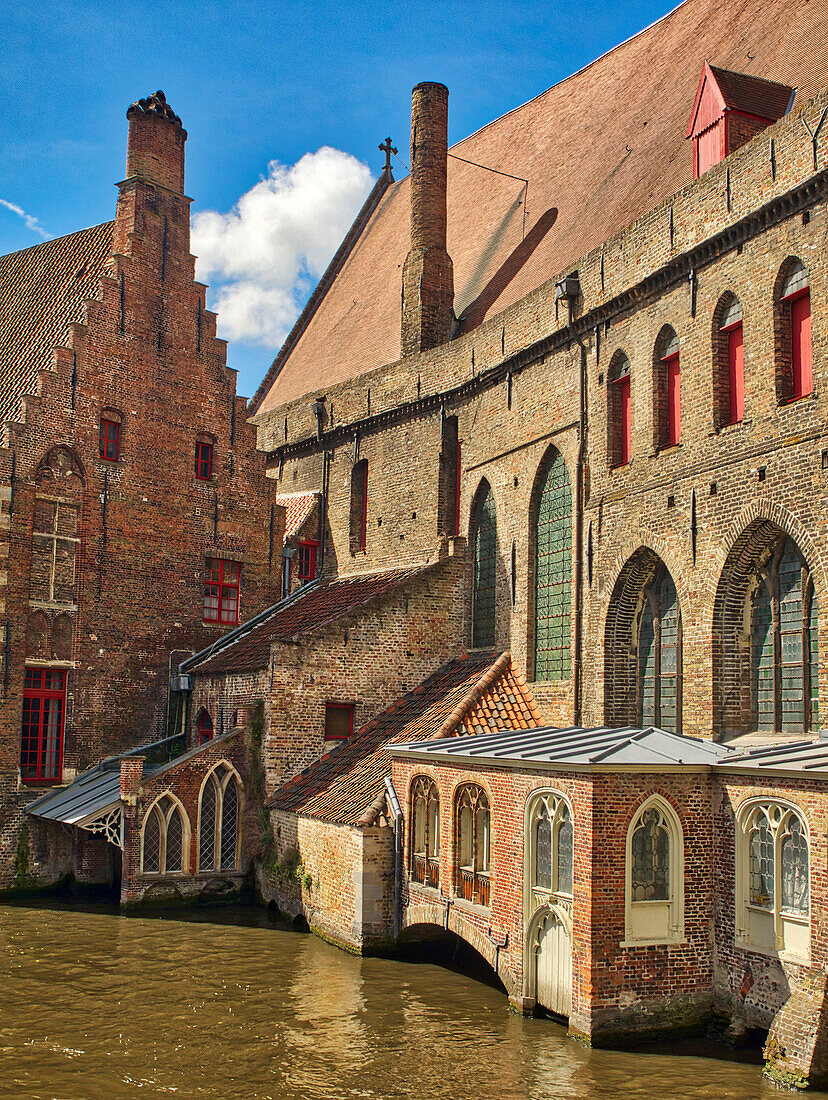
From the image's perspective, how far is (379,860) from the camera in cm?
1353

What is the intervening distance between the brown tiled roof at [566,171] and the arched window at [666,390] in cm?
295

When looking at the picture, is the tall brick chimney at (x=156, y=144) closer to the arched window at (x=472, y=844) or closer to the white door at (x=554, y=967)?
the arched window at (x=472, y=844)

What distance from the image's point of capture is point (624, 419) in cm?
1492

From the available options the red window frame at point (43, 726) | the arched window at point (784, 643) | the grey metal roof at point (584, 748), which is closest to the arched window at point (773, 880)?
the grey metal roof at point (584, 748)

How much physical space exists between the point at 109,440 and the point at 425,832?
10209mm

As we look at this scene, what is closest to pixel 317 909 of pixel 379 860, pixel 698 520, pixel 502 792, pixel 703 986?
pixel 379 860

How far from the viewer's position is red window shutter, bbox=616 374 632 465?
1481cm

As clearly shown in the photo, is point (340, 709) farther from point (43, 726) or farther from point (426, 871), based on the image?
point (43, 726)

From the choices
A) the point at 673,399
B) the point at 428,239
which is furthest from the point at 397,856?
the point at 428,239

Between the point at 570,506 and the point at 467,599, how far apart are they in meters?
3.43

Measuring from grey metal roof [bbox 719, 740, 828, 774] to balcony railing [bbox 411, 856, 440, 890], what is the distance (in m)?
3.89

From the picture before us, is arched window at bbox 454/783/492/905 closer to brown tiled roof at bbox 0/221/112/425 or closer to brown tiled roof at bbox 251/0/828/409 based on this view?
brown tiled roof at bbox 251/0/828/409

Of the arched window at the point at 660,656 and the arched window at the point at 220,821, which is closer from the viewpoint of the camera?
the arched window at the point at 660,656

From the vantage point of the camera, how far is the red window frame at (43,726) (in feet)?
59.5
